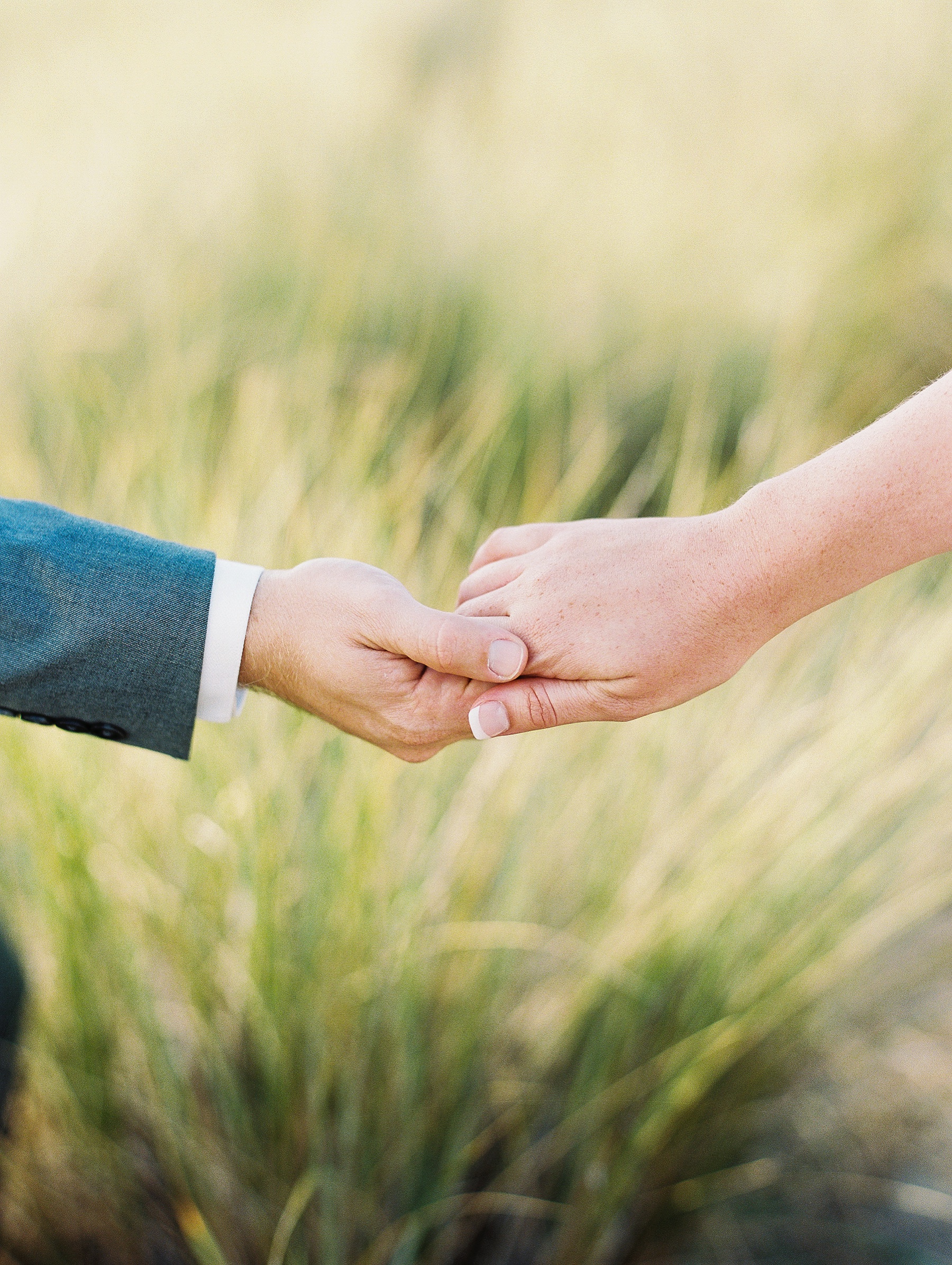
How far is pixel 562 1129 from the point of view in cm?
145

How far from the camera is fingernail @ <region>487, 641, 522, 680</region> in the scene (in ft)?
3.76

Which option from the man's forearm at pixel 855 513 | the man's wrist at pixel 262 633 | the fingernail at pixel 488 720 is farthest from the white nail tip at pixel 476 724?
the man's forearm at pixel 855 513

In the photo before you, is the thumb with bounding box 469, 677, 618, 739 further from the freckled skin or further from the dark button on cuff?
the dark button on cuff

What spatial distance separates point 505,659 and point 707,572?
25 cm

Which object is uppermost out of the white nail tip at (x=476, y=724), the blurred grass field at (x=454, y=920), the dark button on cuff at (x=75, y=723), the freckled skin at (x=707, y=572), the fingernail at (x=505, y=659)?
the freckled skin at (x=707, y=572)

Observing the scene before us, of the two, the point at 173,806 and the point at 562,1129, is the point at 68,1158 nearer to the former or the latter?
the point at 173,806

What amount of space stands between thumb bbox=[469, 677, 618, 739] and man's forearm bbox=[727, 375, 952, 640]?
0.22 metres

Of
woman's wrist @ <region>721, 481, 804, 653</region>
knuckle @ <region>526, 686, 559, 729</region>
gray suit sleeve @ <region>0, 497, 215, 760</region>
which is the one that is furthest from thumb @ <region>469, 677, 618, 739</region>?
gray suit sleeve @ <region>0, 497, 215, 760</region>

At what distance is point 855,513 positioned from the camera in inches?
40.4

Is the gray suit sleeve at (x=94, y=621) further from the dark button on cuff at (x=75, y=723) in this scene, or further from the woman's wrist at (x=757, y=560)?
the woman's wrist at (x=757, y=560)

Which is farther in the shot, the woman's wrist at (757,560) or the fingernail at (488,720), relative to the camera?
the fingernail at (488,720)

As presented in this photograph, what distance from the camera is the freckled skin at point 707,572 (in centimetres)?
102

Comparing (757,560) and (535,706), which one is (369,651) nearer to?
(535,706)

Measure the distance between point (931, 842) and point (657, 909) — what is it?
0.52m
